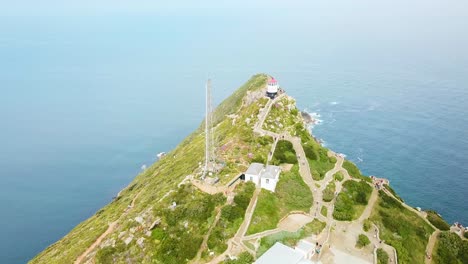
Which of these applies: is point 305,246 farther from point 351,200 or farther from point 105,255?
point 105,255

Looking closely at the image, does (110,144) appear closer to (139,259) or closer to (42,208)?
(42,208)

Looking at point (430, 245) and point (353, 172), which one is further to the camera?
point (353, 172)

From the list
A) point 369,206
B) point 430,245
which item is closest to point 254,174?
point 369,206

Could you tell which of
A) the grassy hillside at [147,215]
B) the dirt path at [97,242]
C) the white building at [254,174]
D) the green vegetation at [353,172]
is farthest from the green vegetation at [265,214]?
the dirt path at [97,242]

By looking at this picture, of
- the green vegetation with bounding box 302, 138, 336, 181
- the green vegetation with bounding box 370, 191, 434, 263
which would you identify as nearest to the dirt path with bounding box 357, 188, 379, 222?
the green vegetation with bounding box 370, 191, 434, 263

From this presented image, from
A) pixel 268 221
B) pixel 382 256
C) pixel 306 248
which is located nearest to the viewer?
pixel 306 248

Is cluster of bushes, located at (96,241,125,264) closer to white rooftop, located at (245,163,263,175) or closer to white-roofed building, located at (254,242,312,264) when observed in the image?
white-roofed building, located at (254,242,312,264)

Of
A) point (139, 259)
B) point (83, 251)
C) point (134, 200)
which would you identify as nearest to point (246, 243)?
point (139, 259)
